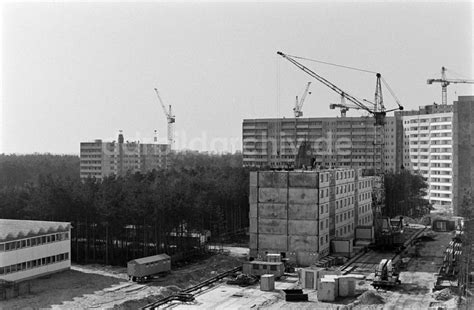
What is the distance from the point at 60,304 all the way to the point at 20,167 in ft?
286


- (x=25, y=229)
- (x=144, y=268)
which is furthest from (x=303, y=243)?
(x=25, y=229)

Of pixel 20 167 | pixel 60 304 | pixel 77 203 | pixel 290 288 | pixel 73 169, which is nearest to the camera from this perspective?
pixel 60 304

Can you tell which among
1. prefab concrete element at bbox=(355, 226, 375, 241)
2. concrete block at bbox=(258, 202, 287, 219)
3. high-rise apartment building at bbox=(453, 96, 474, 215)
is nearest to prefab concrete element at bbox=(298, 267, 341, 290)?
concrete block at bbox=(258, 202, 287, 219)

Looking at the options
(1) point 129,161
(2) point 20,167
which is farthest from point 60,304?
(1) point 129,161

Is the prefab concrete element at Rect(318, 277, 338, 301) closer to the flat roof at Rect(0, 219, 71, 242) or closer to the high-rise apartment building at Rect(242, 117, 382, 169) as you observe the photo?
the flat roof at Rect(0, 219, 71, 242)

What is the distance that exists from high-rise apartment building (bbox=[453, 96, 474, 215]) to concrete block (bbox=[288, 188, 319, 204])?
47301 millimetres

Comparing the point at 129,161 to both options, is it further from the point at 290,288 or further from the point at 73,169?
the point at 290,288

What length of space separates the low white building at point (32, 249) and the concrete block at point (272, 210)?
608 inches

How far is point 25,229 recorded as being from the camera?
41.7 meters

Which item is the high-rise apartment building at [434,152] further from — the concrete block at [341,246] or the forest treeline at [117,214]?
the forest treeline at [117,214]

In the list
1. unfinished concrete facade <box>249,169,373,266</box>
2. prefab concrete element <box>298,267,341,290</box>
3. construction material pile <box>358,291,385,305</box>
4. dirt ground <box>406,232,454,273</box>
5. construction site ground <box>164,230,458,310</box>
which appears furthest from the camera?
unfinished concrete facade <box>249,169,373,266</box>

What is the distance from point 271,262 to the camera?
150ft

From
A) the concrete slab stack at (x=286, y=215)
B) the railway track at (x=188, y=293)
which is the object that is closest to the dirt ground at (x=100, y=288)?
the railway track at (x=188, y=293)

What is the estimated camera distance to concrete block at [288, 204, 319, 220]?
50438mm
